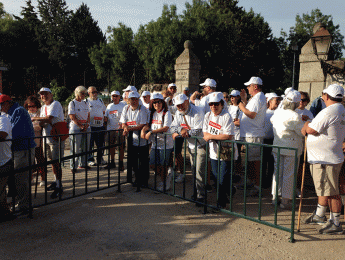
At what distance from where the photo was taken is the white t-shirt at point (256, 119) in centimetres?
518

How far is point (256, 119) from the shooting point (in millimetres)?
5254

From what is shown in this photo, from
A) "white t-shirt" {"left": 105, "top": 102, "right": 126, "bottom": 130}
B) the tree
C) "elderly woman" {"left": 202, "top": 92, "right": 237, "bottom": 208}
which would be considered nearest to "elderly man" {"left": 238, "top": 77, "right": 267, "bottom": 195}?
"elderly woman" {"left": 202, "top": 92, "right": 237, "bottom": 208}

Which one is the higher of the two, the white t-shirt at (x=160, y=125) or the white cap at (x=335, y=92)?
the white cap at (x=335, y=92)

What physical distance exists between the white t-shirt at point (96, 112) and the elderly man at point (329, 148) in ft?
16.3

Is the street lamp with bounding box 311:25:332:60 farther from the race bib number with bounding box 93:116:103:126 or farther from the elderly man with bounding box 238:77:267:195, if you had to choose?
the race bib number with bounding box 93:116:103:126

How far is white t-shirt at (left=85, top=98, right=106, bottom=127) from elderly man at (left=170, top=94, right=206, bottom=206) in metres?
2.89

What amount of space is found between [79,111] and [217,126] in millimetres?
3697

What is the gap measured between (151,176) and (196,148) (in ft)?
7.15

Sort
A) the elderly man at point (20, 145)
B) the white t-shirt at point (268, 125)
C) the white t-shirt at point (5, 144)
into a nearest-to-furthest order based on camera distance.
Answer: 1. the white t-shirt at point (5, 144)
2. the elderly man at point (20, 145)
3. the white t-shirt at point (268, 125)

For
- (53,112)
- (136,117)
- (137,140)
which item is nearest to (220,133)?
(137,140)

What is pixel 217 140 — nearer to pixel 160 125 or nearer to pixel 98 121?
pixel 160 125

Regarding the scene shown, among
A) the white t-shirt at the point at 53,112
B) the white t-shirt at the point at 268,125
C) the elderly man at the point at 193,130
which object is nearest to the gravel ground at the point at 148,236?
the elderly man at the point at 193,130

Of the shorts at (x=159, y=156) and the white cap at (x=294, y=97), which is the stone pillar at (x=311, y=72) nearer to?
the white cap at (x=294, y=97)

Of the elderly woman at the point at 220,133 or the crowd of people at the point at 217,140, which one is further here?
the elderly woman at the point at 220,133
